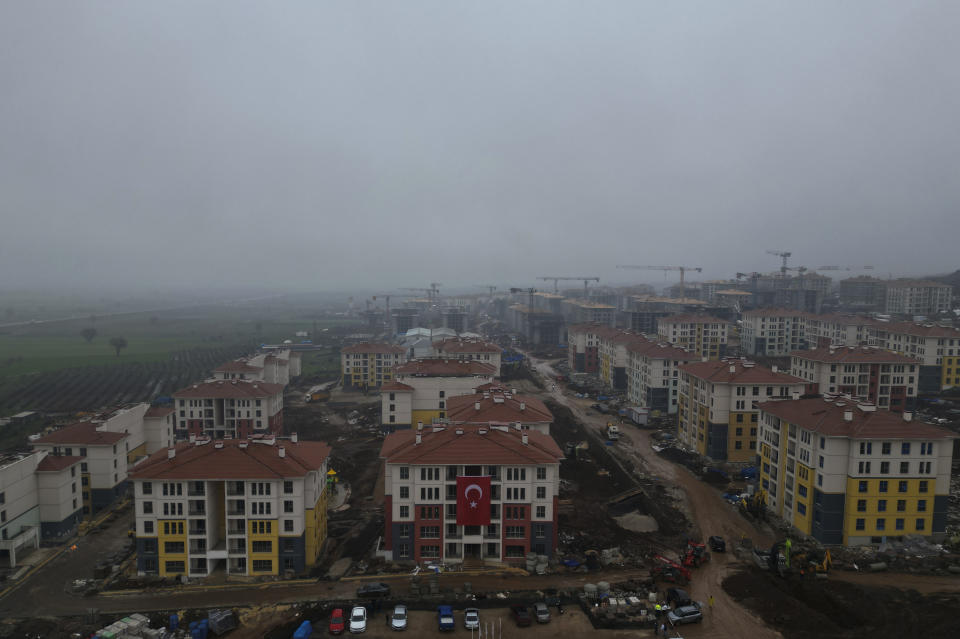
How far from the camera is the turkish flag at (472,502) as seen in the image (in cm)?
2838

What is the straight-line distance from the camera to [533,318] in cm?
13162

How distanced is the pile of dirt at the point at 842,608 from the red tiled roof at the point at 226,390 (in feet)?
133

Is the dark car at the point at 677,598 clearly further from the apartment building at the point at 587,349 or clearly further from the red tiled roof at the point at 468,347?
the apartment building at the point at 587,349

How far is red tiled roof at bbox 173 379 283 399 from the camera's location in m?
50.8

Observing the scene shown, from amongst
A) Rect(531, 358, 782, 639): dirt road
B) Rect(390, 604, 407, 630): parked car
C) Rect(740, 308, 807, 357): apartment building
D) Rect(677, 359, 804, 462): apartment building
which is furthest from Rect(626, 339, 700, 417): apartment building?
Rect(390, 604, 407, 630): parked car

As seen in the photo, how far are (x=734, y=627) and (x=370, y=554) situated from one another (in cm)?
1733

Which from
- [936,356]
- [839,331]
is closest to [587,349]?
[839,331]

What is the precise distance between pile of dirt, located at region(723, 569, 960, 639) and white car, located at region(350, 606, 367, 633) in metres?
16.2

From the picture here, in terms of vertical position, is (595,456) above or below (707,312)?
below

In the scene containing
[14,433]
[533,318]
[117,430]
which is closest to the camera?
[117,430]

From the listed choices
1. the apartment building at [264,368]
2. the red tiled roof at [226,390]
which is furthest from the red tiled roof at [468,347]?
the red tiled roof at [226,390]

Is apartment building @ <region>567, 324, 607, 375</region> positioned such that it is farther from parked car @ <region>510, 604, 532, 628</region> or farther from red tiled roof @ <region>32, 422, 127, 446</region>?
parked car @ <region>510, 604, 532, 628</region>

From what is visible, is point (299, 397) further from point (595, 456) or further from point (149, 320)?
point (149, 320)

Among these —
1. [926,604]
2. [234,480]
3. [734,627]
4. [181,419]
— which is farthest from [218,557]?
[926,604]
